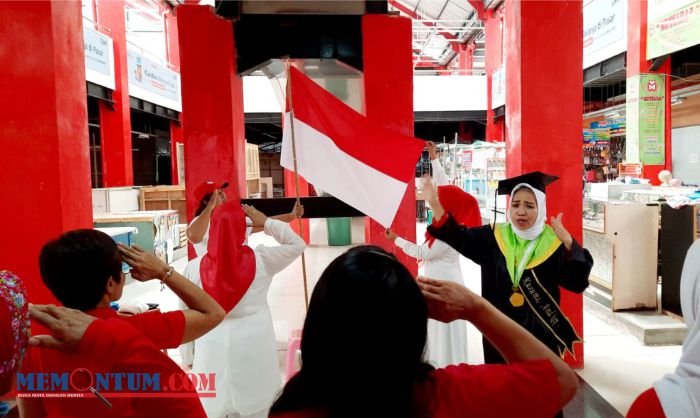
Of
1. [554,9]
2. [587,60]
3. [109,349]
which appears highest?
[587,60]

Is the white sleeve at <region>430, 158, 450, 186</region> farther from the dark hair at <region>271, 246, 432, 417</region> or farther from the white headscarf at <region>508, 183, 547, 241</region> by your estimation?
the dark hair at <region>271, 246, 432, 417</region>

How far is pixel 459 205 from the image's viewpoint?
10.8 ft

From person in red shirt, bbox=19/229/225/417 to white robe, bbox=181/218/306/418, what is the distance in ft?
3.58

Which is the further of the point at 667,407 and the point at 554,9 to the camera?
the point at 554,9

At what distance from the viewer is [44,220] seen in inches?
Result: 114

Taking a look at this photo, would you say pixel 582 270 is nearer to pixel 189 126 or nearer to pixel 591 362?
pixel 591 362

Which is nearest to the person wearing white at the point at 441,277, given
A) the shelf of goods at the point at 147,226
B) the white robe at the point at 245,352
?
the white robe at the point at 245,352

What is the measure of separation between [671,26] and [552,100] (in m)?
5.23

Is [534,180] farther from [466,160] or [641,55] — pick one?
[466,160]

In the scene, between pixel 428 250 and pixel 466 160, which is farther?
pixel 466 160

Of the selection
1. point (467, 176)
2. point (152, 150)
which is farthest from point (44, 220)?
point (152, 150)

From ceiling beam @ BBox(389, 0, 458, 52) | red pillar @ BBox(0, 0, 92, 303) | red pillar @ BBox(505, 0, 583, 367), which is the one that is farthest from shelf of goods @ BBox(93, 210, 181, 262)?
ceiling beam @ BBox(389, 0, 458, 52)

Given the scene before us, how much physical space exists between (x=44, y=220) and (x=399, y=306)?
294 centimetres

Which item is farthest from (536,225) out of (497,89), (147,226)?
(497,89)
